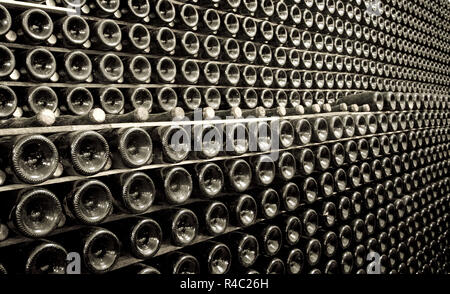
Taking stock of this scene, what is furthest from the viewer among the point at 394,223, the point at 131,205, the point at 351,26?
the point at 351,26

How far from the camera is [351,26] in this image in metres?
4.79

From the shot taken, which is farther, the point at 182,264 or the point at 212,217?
the point at 212,217

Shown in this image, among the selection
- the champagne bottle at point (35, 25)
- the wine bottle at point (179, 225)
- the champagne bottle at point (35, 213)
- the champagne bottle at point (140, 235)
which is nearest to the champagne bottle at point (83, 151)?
the champagne bottle at point (35, 213)

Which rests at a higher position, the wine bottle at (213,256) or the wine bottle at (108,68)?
the wine bottle at (108,68)

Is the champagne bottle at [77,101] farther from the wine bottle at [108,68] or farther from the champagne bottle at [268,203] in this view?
the champagne bottle at [268,203]

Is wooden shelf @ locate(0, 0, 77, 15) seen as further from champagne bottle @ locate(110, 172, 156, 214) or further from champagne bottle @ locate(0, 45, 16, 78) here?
champagne bottle @ locate(110, 172, 156, 214)

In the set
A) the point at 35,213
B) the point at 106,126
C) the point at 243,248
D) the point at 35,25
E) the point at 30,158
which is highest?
the point at 35,25

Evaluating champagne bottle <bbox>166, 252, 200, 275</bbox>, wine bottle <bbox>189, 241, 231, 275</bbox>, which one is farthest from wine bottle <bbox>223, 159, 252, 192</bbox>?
champagne bottle <bbox>166, 252, 200, 275</bbox>

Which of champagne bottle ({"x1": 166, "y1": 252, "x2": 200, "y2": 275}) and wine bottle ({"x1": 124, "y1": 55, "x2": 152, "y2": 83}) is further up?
wine bottle ({"x1": 124, "y1": 55, "x2": 152, "y2": 83})

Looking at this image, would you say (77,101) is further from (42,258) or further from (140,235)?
(42,258)

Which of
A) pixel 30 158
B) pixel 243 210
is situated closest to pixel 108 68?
pixel 30 158

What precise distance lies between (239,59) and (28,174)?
2.58m

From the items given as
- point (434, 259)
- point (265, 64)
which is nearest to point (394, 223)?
point (434, 259)
